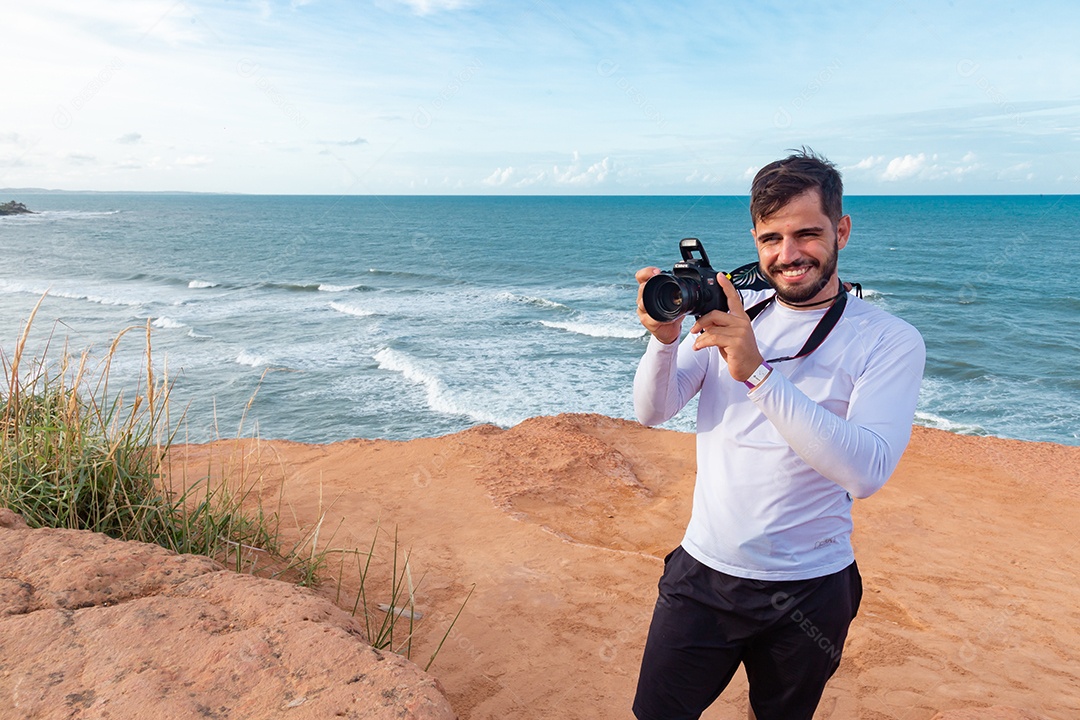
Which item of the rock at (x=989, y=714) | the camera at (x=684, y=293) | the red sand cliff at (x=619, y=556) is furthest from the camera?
the red sand cliff at (x=619, y=556)

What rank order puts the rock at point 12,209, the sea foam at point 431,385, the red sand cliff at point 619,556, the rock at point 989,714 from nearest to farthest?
the rock at point 989,714
the red sand cliff at point 619,556
the sea foam at point 431,385
the rock at point 12,209

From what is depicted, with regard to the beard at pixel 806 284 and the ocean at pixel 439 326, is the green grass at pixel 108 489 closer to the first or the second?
the ocean at pixel 439 326

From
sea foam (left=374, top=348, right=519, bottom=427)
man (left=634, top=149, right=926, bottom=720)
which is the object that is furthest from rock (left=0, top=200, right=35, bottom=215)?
man (left=634, top=149, right=926, bottom=720)

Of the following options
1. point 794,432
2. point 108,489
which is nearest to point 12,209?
point 108,489

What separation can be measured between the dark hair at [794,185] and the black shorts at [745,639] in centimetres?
96

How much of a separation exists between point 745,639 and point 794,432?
0.64 metres

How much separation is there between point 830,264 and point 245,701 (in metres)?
1.81

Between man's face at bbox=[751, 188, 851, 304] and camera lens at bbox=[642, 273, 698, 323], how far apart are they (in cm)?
26

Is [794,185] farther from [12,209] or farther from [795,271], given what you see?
[12,209]

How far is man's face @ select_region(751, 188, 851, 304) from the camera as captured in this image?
1822mm

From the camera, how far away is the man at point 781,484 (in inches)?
70.3

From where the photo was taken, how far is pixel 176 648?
1.92 meters

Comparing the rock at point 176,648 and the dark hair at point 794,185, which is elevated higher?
the dark hair at point 794,185

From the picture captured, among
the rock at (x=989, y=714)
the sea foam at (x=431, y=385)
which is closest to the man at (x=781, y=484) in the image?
the rock at (x=989, y=714)
